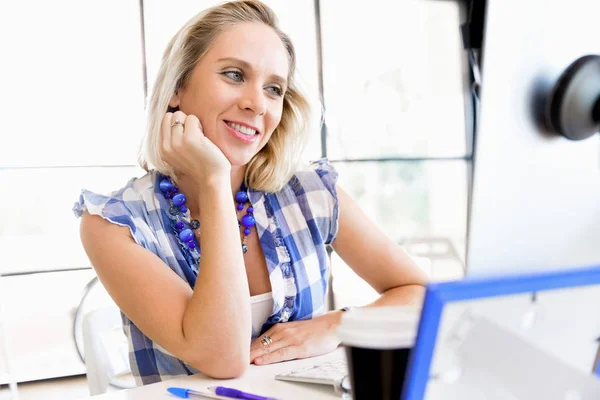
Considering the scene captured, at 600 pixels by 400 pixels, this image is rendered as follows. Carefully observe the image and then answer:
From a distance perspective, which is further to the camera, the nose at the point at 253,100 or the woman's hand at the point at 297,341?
the nose at the point at 253,100

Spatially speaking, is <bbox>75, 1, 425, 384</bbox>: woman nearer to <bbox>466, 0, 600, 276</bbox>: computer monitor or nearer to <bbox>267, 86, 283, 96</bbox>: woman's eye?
<bbox>267, 86, 283, 96</bbox>: woman's eye

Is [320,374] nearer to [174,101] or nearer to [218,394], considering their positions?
[218,394]

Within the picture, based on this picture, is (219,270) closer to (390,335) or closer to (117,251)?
(117,251)

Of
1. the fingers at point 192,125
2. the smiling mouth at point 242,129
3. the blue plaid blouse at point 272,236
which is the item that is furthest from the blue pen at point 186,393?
the smiling mouth at point 242,129

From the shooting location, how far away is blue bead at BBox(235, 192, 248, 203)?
1365 millimetres

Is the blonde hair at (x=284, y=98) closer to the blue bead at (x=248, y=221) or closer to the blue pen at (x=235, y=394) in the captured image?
the blue bead at (x=248, y=221)

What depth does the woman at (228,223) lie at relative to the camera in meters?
1.02

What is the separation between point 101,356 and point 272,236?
1.65 feet

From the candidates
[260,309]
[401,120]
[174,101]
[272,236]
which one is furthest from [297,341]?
[401,120]

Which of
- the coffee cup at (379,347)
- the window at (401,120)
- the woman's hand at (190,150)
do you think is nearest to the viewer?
the coffee cup at (379,347)

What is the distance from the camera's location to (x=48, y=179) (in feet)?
13.3

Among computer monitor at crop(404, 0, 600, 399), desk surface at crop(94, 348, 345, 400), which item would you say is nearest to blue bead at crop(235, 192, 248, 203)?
desk surface at crop(94, 348, 345, 400)

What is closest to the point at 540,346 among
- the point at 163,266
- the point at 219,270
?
the point at 219,270

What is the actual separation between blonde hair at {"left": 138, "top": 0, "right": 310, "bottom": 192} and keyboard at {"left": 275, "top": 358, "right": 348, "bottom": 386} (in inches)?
22.8
